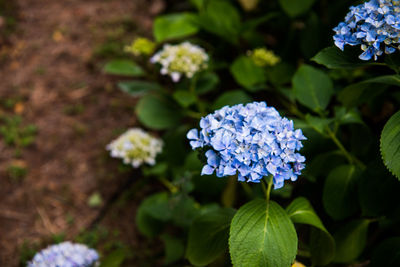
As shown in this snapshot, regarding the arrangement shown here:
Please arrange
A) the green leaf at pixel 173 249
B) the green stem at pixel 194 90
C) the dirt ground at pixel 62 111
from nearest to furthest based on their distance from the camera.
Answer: the green leaf at pixel 173 249
the green stem at pixel 194 90
the dirt ground at pixel 62 111

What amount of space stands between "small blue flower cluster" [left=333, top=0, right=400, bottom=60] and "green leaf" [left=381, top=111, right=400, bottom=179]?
240mm

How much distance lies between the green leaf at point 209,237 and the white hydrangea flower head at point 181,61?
0.99 metres

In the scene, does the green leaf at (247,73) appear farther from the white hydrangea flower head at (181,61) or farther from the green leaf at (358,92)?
the green leaf at (358,92)

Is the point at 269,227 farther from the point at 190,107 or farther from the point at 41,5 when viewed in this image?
the point at 41,5

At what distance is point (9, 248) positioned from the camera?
256 cm

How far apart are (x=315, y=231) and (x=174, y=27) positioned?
5.46 feet

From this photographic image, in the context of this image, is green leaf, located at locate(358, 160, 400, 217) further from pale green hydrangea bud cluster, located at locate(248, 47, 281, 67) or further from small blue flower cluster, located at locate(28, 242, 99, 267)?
small blue flower cluster, located at locate(28, 242, 99, 267)

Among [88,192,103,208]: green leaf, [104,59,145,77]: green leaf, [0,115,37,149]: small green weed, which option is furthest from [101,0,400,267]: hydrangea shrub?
[0,115,37,149]: small green weed

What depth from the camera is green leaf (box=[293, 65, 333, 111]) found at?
1.95 m

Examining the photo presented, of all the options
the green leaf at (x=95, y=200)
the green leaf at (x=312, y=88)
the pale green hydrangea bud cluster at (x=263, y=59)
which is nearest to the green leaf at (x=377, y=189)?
the green leaf at (x=312, y=88)

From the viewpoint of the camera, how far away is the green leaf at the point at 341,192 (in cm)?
179

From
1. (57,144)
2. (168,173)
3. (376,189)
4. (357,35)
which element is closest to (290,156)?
(357,35)

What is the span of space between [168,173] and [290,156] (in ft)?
4.74

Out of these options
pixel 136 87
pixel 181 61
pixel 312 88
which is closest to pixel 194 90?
pixel 181 61
